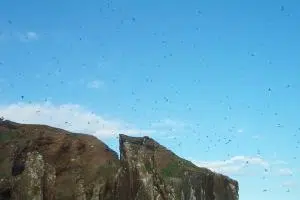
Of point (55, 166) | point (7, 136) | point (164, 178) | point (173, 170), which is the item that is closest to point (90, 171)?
point (55, 166)

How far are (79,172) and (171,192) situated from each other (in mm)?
14312

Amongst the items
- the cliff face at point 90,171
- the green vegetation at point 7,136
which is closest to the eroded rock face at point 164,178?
the cliff face at point 90,171

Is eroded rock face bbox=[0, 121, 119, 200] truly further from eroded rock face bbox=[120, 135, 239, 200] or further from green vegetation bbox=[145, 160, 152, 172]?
green vegetation bbox=[145, 160, 152, 172]

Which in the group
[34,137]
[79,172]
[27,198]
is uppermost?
[34,137]

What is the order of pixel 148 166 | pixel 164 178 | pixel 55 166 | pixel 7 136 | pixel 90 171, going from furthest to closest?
1. pixel 7 136
2. pixel 164 178
3. pixel 55 166
4. pixel 90 171
5. pixel 148 166

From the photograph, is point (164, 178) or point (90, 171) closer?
point (90, 171)

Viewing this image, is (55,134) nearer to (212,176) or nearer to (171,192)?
(212,176)

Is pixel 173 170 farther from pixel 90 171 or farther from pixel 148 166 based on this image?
pixel 148 166

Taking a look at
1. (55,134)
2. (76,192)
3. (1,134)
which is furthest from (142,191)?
(1,134)

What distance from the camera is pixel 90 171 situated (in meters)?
45.8

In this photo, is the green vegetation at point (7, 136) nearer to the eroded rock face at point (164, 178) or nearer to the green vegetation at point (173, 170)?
the eroded rock face at point (164, 178)

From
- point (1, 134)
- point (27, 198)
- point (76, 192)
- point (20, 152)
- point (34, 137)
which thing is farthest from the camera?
point (1, 134)

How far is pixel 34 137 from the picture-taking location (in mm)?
50812

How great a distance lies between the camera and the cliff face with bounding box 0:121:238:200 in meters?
33.9
